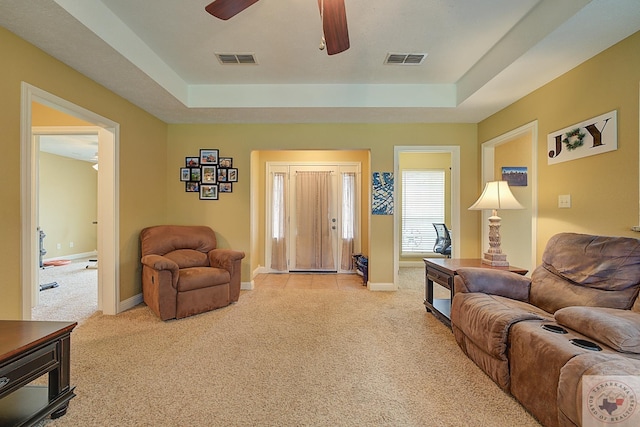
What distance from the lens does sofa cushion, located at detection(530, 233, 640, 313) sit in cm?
189

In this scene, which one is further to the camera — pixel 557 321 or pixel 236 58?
pixel 236 58

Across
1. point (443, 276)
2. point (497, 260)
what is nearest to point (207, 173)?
point (443, 276)

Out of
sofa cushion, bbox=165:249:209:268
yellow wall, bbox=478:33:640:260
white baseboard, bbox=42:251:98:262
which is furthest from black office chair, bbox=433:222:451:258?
white baseboard, bbox=42:251:98:262

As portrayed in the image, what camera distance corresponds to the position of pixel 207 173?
14.4ft

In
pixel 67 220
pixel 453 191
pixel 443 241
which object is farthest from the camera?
pixel 67 220

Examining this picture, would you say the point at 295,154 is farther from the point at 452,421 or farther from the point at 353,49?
the point at 452,421

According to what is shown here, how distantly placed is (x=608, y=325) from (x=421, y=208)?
16.3 ft

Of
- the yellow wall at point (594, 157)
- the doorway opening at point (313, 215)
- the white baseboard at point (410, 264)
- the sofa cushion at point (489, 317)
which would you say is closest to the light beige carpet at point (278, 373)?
the sofa cushion at point (489, 317)

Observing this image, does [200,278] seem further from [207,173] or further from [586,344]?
[586,344]

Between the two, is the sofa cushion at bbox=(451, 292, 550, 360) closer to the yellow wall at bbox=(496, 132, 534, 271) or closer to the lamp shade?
the lamp shade

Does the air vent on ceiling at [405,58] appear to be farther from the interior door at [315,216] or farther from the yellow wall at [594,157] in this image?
the interior door at [315,216]

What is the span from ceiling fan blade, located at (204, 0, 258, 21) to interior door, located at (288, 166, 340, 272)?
3.94 meters

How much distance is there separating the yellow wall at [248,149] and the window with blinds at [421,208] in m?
2.02

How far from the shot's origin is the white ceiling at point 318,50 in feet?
6.98
